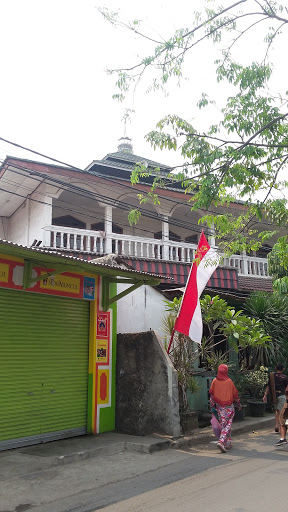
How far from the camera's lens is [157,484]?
17.7ft

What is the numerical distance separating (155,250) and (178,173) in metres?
7.58

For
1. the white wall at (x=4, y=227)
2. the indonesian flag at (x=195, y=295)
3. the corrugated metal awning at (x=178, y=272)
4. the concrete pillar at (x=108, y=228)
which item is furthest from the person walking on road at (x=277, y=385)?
the white wall at (x=4, y=227)

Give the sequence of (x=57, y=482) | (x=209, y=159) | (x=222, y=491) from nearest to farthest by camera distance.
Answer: (x=222, y=491) < (x=57, y=482) < (x=209, y=159)

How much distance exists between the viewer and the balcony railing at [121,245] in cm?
1265

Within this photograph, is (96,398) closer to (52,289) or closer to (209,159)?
(52,289)

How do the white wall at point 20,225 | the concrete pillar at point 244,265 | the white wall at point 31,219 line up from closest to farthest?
the white wall at point 31,219
the white wall at point 20,225
the concrete pillar at point 244,265

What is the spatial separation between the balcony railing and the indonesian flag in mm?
3899

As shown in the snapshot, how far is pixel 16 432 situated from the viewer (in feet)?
22.9

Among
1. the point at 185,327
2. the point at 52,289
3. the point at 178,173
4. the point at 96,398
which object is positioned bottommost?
the point at 96,398

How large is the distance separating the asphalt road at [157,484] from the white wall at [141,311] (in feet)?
11.1

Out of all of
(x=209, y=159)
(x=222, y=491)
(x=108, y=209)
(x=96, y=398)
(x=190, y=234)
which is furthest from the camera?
(x=190, y=234)

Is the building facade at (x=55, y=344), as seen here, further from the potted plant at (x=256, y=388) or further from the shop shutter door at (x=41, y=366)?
the potted plant at (x=256, y=388)

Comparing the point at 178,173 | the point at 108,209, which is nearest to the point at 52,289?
the point at 178,173

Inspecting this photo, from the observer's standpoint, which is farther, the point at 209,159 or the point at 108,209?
the point at 108,209
